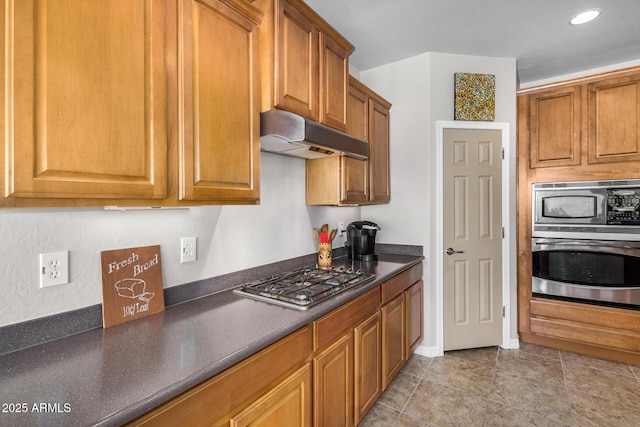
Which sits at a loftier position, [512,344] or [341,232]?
[341,232]

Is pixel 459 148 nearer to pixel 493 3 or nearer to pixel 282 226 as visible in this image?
pixel 493 3

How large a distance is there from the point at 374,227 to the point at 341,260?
390 millimetres

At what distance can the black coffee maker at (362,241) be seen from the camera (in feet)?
8.56

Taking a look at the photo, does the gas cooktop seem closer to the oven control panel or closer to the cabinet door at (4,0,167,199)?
the cabinet door at (4,0,167,199)

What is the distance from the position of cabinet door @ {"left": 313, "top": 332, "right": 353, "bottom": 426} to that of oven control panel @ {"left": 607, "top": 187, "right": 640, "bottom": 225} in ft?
8.60

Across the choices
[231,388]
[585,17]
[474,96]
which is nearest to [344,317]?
[231,388]

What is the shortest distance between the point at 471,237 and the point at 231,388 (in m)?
2.51

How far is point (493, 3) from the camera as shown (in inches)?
81.9

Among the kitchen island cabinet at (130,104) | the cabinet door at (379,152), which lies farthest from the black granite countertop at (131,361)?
the cabinet door at (379,152)

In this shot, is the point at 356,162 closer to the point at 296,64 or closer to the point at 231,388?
the point at 296,64

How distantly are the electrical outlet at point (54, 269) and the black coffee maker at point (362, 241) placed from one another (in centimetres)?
192

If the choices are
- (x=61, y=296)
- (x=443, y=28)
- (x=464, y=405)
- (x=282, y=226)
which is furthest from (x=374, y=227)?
(x=61, y=296)

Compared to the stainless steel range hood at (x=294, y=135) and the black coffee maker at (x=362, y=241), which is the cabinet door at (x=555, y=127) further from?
the stainless steel range hood at (x=294, y=135)

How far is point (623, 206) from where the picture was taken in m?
2.70
